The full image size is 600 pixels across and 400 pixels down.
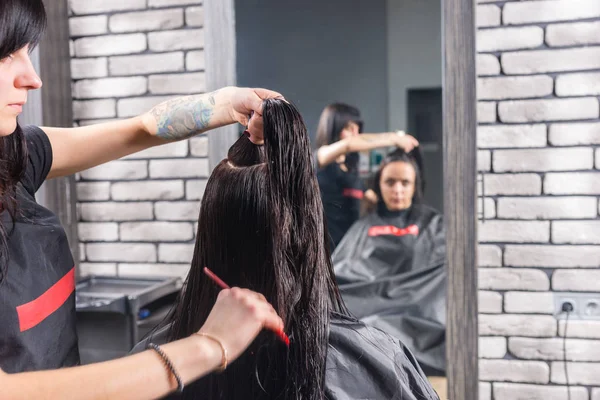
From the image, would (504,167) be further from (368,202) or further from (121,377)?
(121,377)

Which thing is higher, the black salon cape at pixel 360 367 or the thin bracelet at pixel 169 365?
the thin bracelet at pixel 169 365

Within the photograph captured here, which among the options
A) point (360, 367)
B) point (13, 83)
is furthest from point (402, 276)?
point (13, 83)

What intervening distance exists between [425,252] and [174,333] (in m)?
1.07

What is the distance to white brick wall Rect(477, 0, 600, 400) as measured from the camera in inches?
65.9

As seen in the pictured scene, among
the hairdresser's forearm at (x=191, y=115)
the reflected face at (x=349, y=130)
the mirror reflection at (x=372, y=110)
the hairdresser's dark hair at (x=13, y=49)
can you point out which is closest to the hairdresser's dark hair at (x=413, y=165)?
the mirror reflection at (x=372, y=110)

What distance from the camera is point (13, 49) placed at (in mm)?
850

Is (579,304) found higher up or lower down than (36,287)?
lower down

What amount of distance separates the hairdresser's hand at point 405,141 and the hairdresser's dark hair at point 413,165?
12mm

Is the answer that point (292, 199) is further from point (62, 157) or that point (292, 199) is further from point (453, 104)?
point (453, 104)

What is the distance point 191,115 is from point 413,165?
88 centimetres

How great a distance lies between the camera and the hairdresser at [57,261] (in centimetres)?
78

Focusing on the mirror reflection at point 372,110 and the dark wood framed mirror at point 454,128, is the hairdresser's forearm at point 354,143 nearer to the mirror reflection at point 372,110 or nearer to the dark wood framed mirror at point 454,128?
the mirror reflection at point 372,110

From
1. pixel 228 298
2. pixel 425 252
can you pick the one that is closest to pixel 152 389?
pixel 228 298

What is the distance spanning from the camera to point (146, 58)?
6.37 feet
